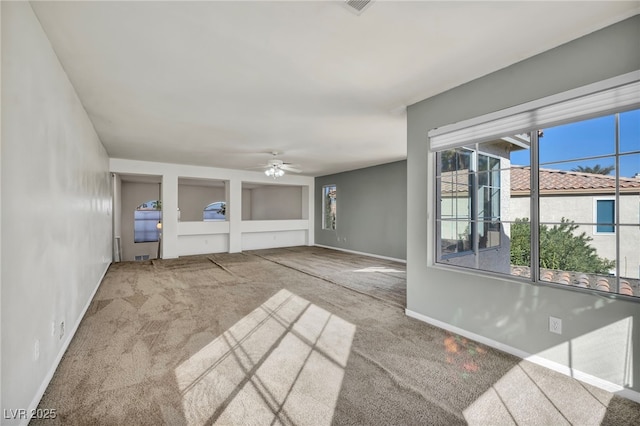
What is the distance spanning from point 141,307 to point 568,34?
5.07 m

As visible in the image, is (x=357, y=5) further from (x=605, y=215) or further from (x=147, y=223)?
(x=147, y=223)

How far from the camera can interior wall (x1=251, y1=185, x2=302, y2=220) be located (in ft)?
38.1

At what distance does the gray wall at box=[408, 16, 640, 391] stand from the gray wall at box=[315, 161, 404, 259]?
12.1 ft

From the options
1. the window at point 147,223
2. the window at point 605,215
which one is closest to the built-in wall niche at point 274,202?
the window at point 147,223

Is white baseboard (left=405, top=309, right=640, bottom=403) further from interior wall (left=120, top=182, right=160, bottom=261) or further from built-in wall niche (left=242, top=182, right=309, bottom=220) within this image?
interior wall (left=120, top=182, right=160, bottom=261)

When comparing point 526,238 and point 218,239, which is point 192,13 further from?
point 218,239

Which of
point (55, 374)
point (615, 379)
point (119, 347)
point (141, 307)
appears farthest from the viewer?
point (141, 307)

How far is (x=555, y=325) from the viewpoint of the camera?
2.22m

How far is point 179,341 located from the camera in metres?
2.73

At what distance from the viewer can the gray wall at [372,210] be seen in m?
7.05

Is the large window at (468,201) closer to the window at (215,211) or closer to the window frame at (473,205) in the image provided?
the window frame at (473,205)

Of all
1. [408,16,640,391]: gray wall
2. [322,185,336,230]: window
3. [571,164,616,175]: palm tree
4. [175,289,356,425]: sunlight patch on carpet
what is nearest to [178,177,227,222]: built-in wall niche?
[322,185,336,230]: window

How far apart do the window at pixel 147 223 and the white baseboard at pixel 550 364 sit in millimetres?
12386

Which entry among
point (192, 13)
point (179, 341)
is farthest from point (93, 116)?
point (179, 341)
